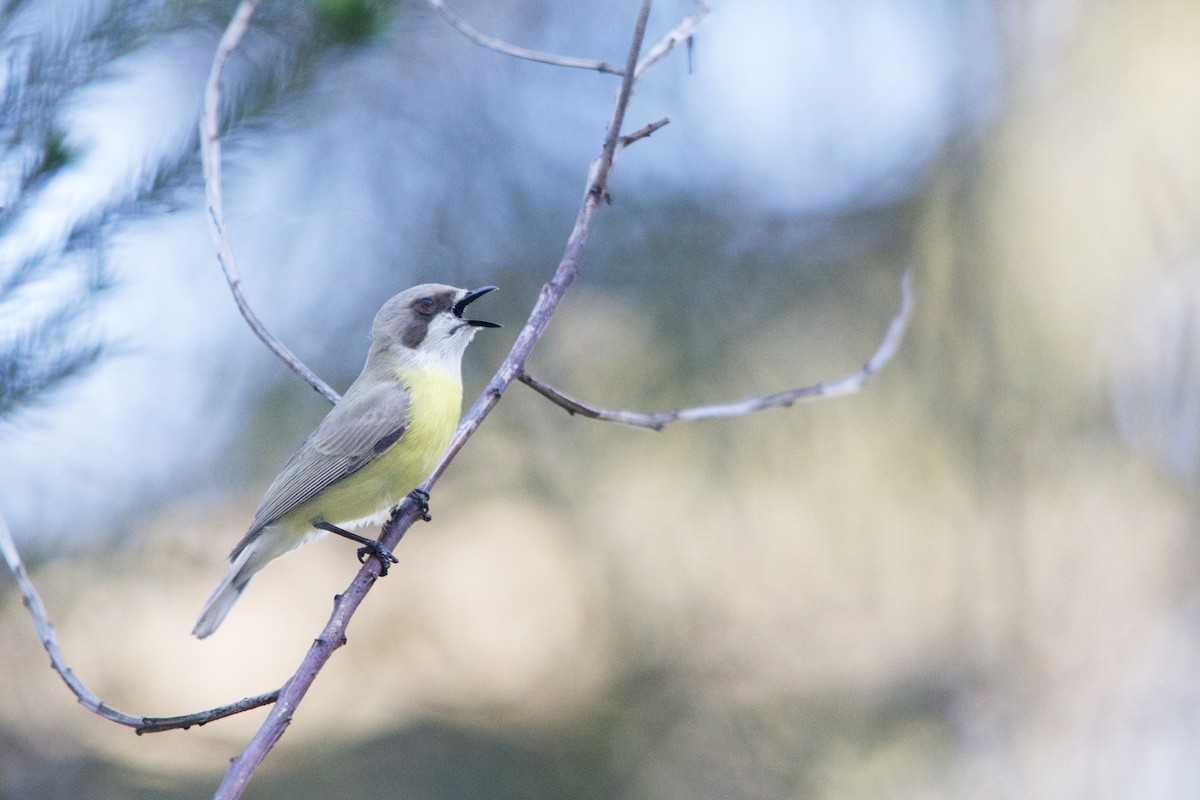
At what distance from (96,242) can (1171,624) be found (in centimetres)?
421

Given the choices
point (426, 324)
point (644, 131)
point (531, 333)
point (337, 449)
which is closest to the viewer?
point (531, 333)

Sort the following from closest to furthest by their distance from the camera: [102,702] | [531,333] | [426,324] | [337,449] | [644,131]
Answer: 1. [102,702]
2. [531,333]
3. [644,131]
4. [337,449]
5. [426,324]

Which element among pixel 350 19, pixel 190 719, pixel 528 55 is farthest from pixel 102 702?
pixel 350 19

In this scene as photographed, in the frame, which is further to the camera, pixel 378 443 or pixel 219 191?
pixel 378 443

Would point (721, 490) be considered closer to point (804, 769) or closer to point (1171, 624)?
point (804, 769)

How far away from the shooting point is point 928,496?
4254 mm

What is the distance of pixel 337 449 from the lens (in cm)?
239

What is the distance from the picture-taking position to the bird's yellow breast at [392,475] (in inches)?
95.1

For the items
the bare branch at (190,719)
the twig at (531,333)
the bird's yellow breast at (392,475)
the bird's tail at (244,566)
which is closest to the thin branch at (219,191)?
the twig at (531,333)

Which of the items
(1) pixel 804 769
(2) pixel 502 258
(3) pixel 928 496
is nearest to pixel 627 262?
(2) pixel 502 258

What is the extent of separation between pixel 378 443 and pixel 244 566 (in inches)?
18.5

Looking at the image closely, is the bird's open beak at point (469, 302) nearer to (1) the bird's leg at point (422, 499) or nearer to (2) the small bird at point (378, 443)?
(2) the small bird at point (378, 443)

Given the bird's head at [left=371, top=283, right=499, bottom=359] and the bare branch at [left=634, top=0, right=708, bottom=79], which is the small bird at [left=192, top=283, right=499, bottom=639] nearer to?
the bird's head at [left=371, top=283, right=499, bottom=359]

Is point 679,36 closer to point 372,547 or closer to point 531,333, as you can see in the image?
point 531,333
